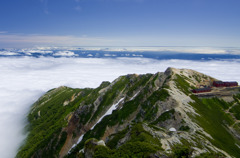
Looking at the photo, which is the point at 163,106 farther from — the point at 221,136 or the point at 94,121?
the point at 94,121

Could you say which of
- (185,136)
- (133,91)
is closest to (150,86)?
(133,91)

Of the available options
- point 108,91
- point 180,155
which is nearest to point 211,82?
point 108,91

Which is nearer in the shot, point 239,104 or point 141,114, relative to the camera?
point 141,114

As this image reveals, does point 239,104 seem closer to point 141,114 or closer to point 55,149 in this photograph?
point 141,114

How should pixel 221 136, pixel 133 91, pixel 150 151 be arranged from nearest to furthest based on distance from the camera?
pixel 150 151 < pixel 221 136 < pixel 133 91

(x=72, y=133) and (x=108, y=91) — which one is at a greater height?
(x=108, y=91)

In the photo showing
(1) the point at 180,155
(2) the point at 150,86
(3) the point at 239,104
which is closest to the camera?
(1) the point at 180,155

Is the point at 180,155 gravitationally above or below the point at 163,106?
above

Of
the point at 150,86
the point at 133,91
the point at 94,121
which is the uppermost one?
the point at 150,86

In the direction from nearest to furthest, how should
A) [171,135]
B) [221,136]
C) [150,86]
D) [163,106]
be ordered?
[171,135], [221,136], [163,106], [150,86]
